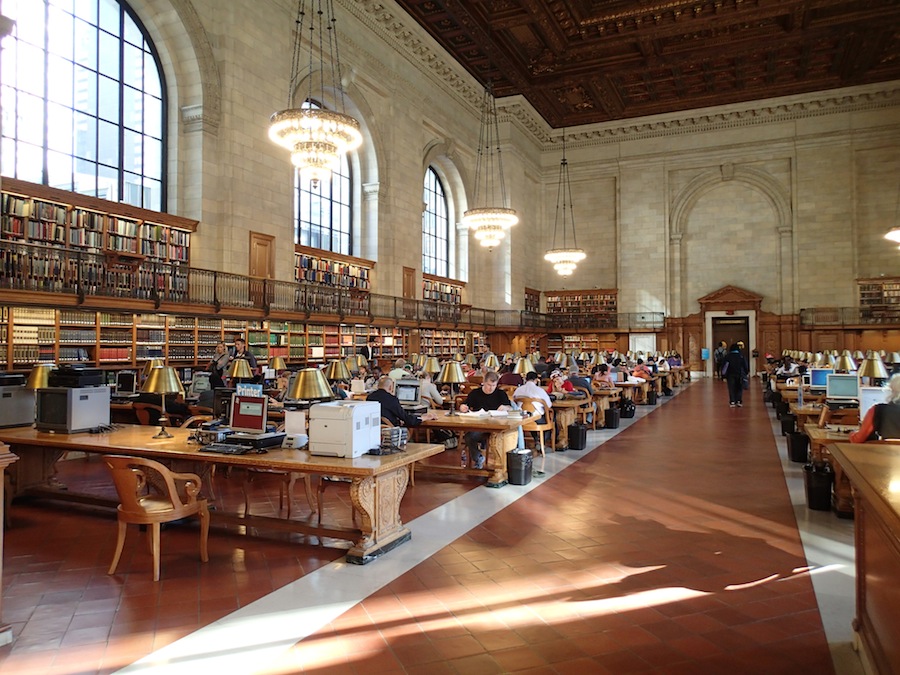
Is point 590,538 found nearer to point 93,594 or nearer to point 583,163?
point 93,594

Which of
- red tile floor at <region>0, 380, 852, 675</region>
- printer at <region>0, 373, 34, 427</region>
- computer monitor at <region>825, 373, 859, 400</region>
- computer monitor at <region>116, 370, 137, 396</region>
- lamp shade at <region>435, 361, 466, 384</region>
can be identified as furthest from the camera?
computer monitor at <region>116, 370, 137, 396</region>

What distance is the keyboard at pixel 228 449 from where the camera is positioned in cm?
429

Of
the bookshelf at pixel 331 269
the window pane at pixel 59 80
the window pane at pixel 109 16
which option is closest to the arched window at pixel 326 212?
the bookshelf at pixel 331 269

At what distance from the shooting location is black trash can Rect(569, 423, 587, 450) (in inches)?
318

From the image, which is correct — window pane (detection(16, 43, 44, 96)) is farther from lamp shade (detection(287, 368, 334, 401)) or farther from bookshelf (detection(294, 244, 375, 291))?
lamp shade (detection(287, 368, 334, 401))

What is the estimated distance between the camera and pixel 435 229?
22375 mm

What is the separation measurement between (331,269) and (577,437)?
943cm

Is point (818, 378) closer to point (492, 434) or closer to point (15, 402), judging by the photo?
point (492, 434)

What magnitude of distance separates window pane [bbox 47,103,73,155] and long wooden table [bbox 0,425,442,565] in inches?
273

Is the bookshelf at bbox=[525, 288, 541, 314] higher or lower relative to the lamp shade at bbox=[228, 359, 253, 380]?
higher

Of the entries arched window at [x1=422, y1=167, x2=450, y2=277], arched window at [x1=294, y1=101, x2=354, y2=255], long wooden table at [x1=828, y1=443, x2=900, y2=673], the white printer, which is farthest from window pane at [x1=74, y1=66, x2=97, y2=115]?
long wooden table at [x1=828, y1=443, x2=900, y2=673]

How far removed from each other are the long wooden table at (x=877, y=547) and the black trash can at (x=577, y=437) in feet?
17.2

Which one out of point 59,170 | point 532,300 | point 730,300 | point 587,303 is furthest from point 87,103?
point 730,300

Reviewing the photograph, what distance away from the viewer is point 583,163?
86.5 feet
